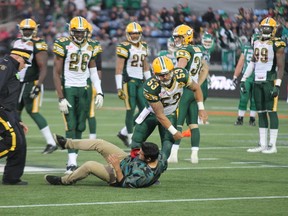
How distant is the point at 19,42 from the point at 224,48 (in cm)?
1396

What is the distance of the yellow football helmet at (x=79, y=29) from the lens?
Answer: 12273 millimetres

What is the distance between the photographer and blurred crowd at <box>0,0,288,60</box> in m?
27.9

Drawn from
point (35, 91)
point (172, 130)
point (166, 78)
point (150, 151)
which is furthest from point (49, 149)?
point (150, 151)

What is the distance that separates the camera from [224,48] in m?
28.1

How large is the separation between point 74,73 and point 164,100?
166 centimetres

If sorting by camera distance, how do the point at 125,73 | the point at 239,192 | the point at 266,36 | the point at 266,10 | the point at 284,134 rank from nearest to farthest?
1. the point at 239,192
2. the point at 266,36
3. the point at 125,73
4. the point at 284,134
5. the point at 266,10

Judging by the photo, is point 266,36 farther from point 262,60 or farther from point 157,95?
point 157,95

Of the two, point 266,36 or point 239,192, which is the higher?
point 266,36

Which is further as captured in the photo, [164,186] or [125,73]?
[125,73]

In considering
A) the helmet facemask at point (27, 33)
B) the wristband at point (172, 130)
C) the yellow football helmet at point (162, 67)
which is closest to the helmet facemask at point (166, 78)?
the yellow football helmet at point (162, 67)

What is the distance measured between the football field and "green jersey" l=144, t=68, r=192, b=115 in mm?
908

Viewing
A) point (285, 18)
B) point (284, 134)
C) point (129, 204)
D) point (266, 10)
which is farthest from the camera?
point (266, 10)

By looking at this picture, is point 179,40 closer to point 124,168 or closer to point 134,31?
point 134,31

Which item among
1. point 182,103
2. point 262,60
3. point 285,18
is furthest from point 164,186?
point 285,18
